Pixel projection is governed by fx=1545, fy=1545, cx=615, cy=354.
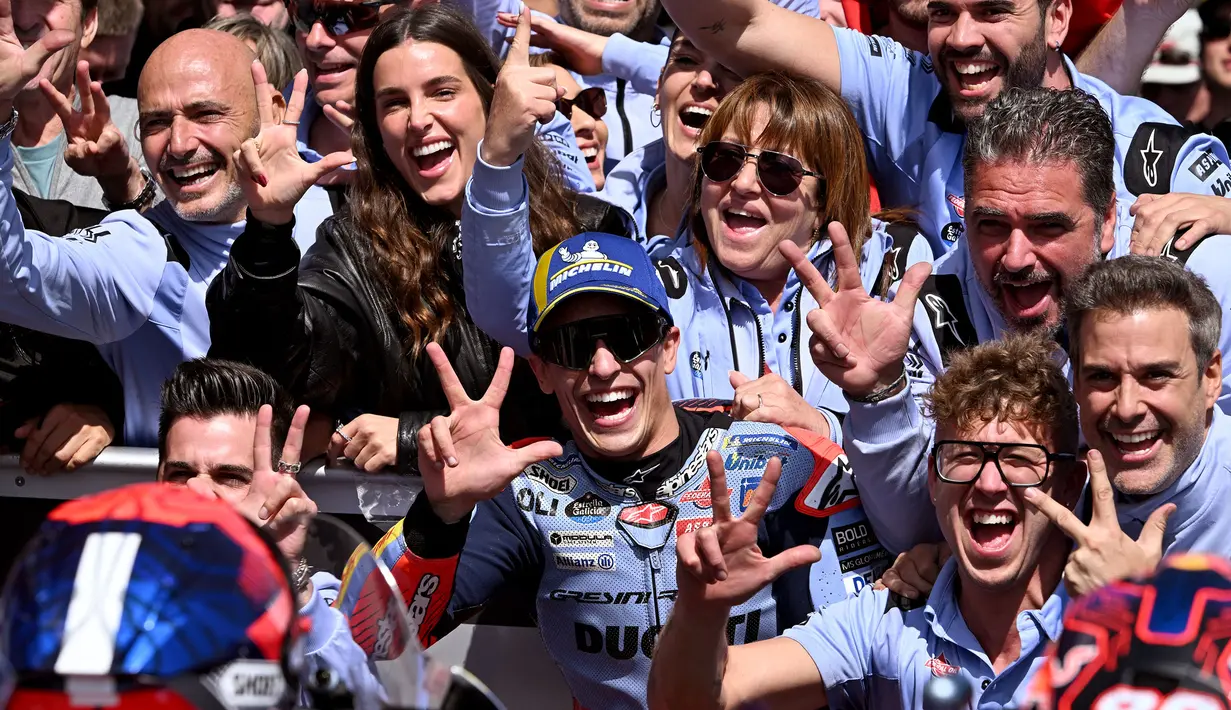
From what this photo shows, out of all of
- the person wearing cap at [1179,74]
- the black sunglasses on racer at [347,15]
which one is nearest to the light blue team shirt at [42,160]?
the black sunglasses on racer at [347,15]

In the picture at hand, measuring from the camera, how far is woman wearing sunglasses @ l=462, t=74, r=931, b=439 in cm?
408

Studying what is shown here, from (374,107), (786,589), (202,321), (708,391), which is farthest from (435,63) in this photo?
(786,589)

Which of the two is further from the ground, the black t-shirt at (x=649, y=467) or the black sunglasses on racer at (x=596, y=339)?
the black sunglasses on racer at (x=596, y=339)

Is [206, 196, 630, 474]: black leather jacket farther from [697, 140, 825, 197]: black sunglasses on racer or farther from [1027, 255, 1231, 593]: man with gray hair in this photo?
[1027, 255, 1231, 593]: man with gray hair

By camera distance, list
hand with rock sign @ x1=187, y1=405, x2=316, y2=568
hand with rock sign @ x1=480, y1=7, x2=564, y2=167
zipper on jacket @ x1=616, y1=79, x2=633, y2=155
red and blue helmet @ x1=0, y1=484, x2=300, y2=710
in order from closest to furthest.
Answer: red and blue helmet @ x1=0, y1=484, x2=300, y2=710 < hand with rock sign @ x1=187, y1=405, x2=316, y2=568 < hand with rock sign @ x1=480, y1=7, x2=564, y2=167 < zipper on jacket @ x1=616, y1=79, x2=633, y2=155

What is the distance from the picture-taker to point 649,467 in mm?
3559

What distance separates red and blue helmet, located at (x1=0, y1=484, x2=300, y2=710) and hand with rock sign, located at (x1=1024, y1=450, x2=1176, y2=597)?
1728 millimetres

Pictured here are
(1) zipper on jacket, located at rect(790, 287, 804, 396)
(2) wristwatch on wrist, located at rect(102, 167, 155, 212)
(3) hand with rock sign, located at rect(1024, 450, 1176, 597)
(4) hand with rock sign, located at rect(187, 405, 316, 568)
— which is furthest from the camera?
(2) wristwatch on wrist, located at rect(102, 167, 155, 212)

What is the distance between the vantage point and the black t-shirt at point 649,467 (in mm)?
3543

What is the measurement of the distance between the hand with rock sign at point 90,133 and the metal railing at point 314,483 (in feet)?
3.02

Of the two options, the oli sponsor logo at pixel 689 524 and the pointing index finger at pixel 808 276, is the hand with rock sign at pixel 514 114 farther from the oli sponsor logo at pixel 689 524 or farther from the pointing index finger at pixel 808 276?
the oli sponsor logo at pixel 689 524

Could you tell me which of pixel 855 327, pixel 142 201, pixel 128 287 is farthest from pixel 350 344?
pixel 855 327

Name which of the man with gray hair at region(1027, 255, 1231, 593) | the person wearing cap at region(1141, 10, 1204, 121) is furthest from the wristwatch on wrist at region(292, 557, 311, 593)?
the person wearing cap at region(1141, 10, 1204, 121)

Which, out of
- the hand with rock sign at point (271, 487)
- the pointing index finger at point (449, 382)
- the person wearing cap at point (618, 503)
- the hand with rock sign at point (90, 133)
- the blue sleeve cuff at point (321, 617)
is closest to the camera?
the blue sleeve cuff at point (321, 617)
